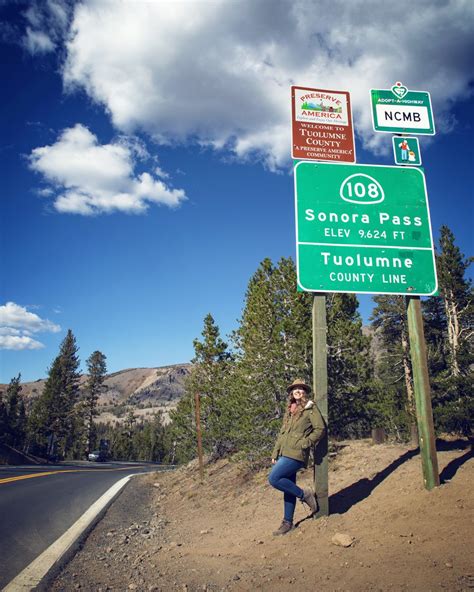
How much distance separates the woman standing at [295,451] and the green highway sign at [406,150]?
4.33 meters

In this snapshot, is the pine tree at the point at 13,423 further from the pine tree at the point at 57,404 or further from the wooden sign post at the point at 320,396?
the wooden sign post at the point at 320,396

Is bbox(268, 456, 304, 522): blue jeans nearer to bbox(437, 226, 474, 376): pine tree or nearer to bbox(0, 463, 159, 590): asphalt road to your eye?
bbox(0, 463, 159, 590): asphalt road

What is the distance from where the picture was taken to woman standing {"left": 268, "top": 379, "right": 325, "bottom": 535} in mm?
4695

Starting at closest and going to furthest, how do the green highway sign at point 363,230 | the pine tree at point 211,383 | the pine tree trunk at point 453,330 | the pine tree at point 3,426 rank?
1. the green highway sign at point 363,230
2. the pine tree at point 211,383
3. the pine tree trunk at point 453,330
4. the pine tree at point 3,426

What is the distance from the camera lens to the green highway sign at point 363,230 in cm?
554

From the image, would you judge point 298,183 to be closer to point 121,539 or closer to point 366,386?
point 121,539

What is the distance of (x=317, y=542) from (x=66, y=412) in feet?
198

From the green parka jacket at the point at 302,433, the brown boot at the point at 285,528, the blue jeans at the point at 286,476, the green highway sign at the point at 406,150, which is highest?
the green highway sign at the point at 406,150

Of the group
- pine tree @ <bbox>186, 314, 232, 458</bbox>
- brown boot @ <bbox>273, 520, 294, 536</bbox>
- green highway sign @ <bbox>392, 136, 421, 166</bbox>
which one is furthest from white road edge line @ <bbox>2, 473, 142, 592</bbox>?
pine tree @ <bbox>186, 314, 232, 458</bbox>

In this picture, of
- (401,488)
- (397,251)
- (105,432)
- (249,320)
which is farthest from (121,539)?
(105,432)

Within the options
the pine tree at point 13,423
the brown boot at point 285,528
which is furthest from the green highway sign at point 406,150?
the pine tree at point 13,423

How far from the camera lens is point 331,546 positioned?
158 inches

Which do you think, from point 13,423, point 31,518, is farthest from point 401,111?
point 13,423

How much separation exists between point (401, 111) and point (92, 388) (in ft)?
221
